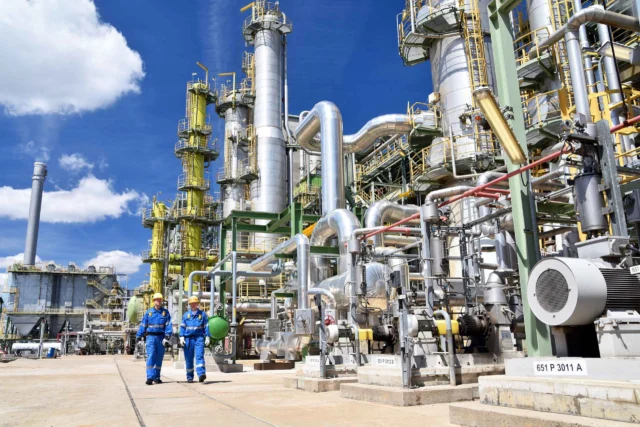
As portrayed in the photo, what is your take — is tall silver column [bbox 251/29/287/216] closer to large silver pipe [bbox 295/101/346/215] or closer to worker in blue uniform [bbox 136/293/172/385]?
large silver pipe [bbox 295/101/346/215]

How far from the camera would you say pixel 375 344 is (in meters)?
8.70

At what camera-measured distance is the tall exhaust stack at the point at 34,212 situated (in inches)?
1911

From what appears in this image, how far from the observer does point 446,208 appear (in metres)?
10.0

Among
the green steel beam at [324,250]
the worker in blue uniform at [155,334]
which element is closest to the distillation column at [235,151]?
the green steel beam at [324,250]

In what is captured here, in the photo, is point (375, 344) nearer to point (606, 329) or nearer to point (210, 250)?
point (606, 329)

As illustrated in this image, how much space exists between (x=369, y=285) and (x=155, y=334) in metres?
4.29

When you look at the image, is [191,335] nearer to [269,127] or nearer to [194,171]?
[269,127]

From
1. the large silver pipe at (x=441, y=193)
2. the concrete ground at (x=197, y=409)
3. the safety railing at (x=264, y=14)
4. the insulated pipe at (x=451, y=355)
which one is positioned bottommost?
the concrete ground at (x=197, y=409)

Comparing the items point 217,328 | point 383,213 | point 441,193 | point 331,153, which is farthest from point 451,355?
point 331,153

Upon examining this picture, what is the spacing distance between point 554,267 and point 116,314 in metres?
49.0

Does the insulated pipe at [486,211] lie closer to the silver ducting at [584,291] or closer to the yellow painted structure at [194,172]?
the silver ducting at [584,291]

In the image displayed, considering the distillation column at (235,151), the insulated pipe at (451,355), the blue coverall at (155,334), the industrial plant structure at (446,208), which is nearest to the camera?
the industrial plant structure at (446,208)

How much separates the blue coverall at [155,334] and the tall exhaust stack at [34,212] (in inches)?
1841

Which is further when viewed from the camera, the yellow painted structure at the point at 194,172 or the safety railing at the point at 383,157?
the yellow painted structure at the point at 194,172
